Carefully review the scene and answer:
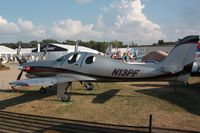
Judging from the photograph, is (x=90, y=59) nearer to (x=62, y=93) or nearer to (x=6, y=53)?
(x=62, y=93)

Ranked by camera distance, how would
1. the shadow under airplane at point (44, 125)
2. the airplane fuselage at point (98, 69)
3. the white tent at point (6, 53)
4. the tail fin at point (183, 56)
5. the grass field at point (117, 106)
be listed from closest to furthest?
the shadow under airplane at point (44, 125), the grass field at point (117, 106), the tail fin at point (183, 56), the airplane fuselage at point (98, 69), the white tent at point (6, 53)

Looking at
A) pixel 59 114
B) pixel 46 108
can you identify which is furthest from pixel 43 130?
pixel 46 108

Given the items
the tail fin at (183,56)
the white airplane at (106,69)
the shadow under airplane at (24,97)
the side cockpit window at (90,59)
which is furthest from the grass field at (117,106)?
the side cockpit window at (90,59)

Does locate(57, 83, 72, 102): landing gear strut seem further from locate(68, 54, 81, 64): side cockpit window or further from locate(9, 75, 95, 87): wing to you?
locate(68, 54, 81, 64): side cockpit window

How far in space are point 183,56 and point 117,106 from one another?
391 centimetres

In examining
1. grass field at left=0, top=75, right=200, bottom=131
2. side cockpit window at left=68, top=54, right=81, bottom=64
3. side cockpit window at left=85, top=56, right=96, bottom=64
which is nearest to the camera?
grass field at left=0, top=75, right=200, bottom=131

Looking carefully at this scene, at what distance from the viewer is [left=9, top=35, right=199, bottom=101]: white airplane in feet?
42.1

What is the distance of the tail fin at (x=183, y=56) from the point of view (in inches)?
498

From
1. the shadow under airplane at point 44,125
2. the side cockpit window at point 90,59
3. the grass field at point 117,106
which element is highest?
the side cockpit window at point 90,59

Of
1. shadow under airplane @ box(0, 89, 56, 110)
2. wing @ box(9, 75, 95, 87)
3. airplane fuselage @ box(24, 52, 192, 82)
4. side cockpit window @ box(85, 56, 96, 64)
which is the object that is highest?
side cockpit window @ box(85, 56, 96, 64)

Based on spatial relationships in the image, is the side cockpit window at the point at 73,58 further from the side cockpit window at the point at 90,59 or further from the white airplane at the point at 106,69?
the side cockpit window at the point at 90,59

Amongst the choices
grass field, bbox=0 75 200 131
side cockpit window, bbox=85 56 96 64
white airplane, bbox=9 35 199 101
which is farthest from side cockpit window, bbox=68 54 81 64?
grass field, bbox=0 75 200 131

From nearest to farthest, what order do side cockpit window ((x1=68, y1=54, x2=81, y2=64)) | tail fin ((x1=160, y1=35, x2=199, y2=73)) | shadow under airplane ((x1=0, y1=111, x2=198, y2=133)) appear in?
shadow under airplane ((x1=0, y1=111, x2=198, y2=133)), tail fin ((x1=160, y1=35, x2=199, y2=73)), side cockpit window ((x1=68, y1=54, x2=81, y2=64))

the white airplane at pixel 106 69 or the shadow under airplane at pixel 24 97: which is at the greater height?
the white airplane at pixel 106 69
